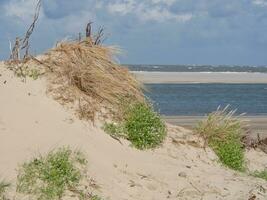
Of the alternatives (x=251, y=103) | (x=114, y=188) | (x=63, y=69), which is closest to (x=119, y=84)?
(x=63, y=69)

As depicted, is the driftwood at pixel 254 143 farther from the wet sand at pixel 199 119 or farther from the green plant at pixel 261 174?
the wet sand at pixel 199 119

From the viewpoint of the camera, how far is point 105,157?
930 cm

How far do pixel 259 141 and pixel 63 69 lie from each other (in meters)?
5.03

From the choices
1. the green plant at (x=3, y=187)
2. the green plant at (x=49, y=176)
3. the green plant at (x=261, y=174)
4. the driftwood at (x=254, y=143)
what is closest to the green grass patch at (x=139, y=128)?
the green plant at (x=261, y=174)

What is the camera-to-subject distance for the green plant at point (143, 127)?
1026cm

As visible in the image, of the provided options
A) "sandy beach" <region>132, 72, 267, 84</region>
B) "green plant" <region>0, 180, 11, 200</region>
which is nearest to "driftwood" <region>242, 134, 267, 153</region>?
"green plant" <region>0, 180, 11, 200</region>

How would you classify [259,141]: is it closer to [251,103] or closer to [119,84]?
[119,84]

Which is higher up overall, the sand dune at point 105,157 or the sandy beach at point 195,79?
the sand dune at point 105,157

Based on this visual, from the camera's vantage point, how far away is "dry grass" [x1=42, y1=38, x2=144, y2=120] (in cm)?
1033

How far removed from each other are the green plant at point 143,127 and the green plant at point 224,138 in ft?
3.66

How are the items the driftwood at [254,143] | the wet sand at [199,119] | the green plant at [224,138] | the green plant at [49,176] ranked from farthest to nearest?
the wet sand at [199,119]
the driftwood at [254,143]
the green plant at [224,138]
the green plant at [49,176]

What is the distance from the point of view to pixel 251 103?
36.0m

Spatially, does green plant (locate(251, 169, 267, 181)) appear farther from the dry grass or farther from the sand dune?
the dry grass

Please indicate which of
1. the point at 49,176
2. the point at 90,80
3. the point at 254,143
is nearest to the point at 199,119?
the point at 254,143
